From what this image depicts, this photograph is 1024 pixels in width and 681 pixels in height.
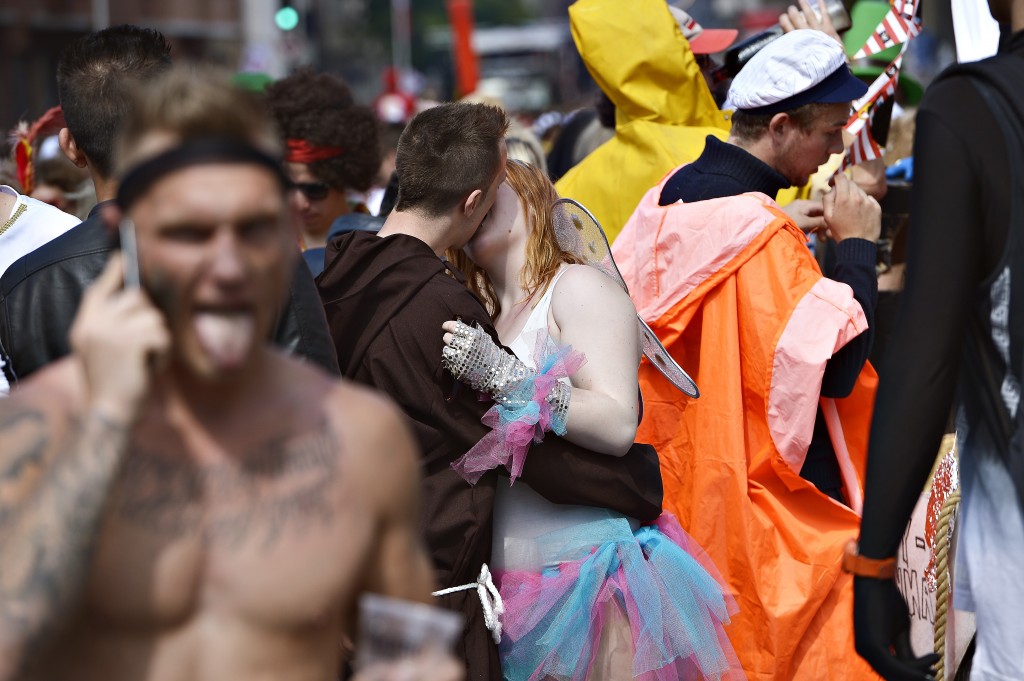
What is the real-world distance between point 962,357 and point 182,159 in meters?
1.45

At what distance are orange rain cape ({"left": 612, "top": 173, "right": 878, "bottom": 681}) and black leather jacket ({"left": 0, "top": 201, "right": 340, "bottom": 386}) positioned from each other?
1585 millimetres

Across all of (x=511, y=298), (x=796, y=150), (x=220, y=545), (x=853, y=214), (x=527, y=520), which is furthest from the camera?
(x=796, y=150)

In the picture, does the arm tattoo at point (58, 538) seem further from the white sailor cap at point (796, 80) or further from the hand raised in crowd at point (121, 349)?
the white sailor cap at point (796, 80)

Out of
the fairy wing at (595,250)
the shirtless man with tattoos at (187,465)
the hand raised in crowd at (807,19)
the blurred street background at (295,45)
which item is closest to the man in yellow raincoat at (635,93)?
the hand raised in crowd at (807,19)

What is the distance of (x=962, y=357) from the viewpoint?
2.36 metres

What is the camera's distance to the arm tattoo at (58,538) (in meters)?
1.58

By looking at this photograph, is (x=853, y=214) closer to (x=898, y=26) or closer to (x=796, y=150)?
(x=796, y=150)

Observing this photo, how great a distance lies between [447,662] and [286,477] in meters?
0.34

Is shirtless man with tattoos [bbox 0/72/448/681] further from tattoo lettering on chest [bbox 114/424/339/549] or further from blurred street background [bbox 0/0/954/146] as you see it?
blurred street background [bbox 0/0/954/146]

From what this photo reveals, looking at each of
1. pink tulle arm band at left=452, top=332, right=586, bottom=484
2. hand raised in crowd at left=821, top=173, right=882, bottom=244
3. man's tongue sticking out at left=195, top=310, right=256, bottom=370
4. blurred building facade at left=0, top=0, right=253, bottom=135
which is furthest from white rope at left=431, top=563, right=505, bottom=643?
blurred building facade at left=0, top=0, right=253, bottom=135

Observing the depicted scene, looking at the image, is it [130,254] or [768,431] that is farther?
[768,431]

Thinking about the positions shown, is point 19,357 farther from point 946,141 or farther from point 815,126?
point 815,126

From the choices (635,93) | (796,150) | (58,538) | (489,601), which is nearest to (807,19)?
(635,93)

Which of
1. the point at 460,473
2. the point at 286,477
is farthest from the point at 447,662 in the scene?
the point at 460,473
